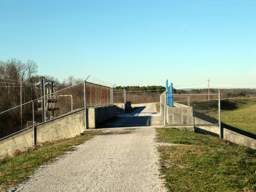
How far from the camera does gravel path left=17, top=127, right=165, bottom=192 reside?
328 inches

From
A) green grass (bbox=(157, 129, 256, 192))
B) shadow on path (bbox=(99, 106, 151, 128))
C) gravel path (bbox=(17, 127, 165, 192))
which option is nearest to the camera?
green grass (bbox=(157, 129, 256, 192))

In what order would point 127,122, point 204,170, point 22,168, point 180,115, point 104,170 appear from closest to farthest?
point 204,170
point 104,170
point 22,168
point 180,115
point 127,122

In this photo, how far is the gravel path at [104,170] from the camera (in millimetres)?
8320

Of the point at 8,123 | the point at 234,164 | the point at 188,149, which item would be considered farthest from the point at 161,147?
the point at 8,123

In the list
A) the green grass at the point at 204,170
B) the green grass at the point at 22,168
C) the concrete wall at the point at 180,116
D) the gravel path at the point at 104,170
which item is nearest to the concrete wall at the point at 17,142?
the gravel path at the point at 104,170

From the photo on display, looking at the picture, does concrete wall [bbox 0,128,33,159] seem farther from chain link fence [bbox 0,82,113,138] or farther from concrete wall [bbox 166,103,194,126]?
concrete wall [bbox 166,103,194,126]

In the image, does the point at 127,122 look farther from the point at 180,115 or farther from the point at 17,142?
the point at 17,142

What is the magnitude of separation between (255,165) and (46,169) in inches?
192

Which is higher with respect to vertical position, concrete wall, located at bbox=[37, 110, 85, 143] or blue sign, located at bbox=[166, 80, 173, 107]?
blue sign, located at bbox=[166, 80, 173, 107]

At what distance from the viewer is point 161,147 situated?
44.8 feet

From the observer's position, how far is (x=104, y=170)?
9.91 metres

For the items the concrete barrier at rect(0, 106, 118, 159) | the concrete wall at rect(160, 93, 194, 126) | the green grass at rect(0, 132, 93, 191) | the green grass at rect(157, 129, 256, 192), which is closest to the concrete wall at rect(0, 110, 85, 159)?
the concrete barrier at rect(0, 106, 118, 159)

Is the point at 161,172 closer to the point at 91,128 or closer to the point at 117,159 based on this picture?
the point at 117,159

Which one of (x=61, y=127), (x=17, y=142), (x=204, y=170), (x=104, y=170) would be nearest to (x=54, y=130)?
(x=61, y=127)
